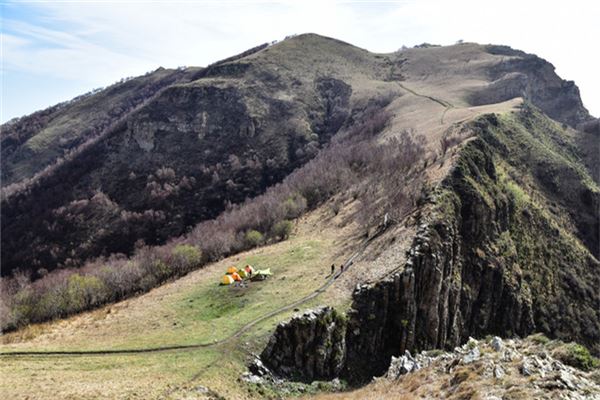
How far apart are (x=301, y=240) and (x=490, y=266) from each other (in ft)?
81.0

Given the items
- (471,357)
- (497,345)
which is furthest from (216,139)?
(471,357)

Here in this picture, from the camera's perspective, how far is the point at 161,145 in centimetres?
13200

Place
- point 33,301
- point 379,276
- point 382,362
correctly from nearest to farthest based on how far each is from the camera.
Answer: point 382,362 < point 379,276 < point 33,301

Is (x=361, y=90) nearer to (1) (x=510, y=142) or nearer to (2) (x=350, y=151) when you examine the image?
(2) (x=350, y=151)

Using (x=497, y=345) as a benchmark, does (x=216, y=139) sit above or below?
above

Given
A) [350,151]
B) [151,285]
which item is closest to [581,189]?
[350,151]

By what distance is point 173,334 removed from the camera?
3641 cm

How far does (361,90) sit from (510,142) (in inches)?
3213

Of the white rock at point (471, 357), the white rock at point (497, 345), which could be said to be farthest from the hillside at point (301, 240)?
the white rock at point (497, 345)

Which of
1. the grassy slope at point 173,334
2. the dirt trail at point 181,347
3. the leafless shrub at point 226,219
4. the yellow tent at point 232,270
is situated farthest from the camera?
the yellow tent at point 232,270

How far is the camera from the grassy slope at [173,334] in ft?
88.8

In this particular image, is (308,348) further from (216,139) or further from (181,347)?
(216,139)

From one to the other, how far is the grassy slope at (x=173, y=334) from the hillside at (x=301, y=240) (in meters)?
0.23

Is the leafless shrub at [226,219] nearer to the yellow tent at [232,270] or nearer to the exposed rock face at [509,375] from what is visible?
the yellow tent at [232,270]
